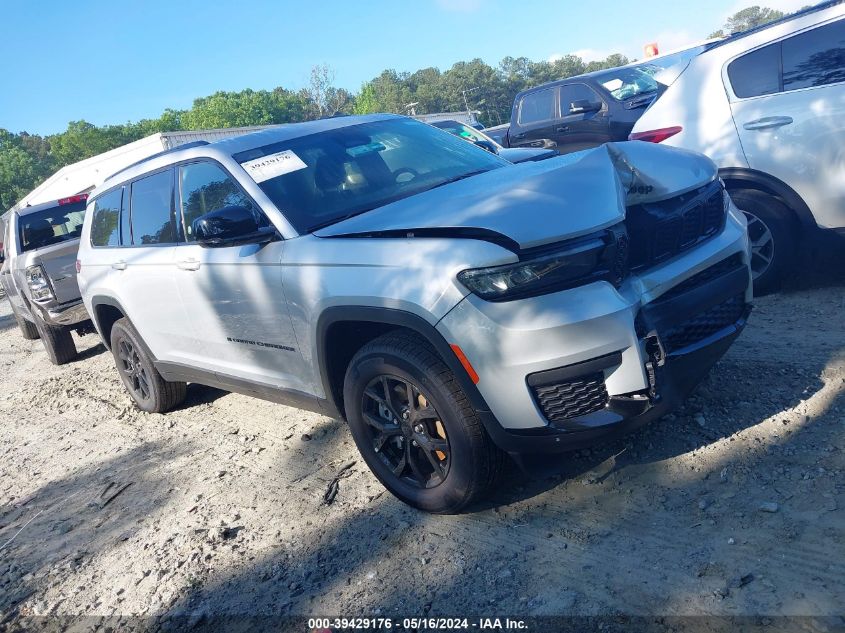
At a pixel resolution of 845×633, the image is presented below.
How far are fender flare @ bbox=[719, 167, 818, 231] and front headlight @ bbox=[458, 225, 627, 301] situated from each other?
281 centimetres

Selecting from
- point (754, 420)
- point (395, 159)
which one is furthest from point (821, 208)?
point (395, 159)

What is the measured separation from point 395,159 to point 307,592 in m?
2.36

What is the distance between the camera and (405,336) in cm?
300

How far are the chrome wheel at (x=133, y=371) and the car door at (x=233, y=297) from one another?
1297 mm

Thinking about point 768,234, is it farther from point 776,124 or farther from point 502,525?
point 502,525

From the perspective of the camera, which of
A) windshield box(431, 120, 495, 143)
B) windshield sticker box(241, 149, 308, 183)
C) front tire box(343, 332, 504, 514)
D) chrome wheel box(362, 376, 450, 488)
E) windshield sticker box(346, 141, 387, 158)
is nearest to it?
front tire box(343, 332, 504, 514)

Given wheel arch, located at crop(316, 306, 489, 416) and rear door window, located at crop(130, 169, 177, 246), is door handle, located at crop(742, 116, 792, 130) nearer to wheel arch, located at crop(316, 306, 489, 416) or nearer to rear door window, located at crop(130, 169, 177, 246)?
wheel arch, located at crop(316, 306, 489, 416)

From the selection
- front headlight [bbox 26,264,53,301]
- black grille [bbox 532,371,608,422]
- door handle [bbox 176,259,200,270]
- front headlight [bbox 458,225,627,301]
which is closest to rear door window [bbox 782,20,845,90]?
front headlight [bbox 458,225,627,301]

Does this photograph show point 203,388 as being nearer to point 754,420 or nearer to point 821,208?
point 754,420

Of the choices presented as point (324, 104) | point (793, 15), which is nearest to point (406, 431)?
point (793, 15)

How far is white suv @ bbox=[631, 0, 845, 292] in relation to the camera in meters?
4.62

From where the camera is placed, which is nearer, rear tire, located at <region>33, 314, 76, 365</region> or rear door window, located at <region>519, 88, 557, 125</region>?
rear tire, located at <region>33, 314, 76, 365</region>

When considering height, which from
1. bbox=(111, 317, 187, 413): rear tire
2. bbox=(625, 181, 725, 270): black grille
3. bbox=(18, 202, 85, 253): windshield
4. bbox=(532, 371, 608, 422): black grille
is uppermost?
bbox=(18, 202, 85, 253): windshield

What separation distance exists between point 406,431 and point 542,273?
0.99m
